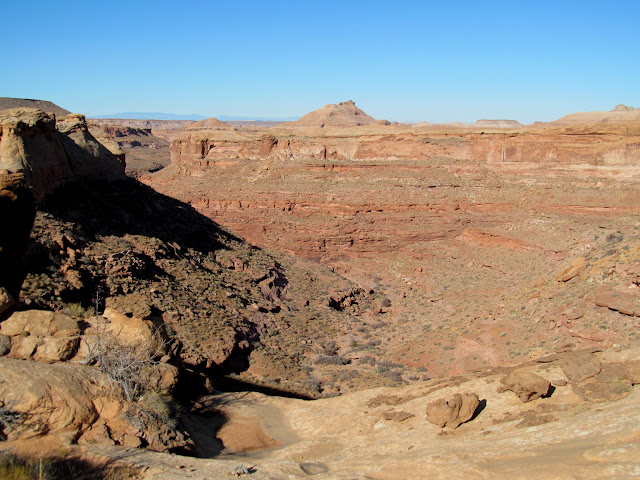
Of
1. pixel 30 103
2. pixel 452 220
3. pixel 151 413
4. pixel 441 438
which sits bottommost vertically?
pixel 441 438

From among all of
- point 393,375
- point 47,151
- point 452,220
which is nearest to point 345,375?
point 393,375

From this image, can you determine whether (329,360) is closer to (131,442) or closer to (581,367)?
(581,367)

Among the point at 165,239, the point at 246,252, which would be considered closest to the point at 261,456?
the point at 165,239

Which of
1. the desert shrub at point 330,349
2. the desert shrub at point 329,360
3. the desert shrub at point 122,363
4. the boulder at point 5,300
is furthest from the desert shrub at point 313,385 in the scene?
the boulder at point 5,300

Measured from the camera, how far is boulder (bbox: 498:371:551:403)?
854 centimetres

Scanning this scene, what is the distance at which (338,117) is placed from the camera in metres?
122

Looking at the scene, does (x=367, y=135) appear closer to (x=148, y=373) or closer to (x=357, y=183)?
(x=357, y=183)

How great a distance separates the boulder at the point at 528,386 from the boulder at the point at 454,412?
2.75 ft

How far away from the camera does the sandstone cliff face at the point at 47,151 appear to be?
14.2m

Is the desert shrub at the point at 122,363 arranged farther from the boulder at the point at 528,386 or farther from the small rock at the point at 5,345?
the boulder at the point at 528,386

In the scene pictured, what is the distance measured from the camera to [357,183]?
3428 cm

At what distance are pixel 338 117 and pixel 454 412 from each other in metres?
119

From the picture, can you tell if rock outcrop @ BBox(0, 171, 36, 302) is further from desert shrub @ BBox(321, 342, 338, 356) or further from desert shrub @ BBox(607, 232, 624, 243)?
desert shrub @ BBox(607, 232, 624, 243)

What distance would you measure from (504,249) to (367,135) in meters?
19.0
